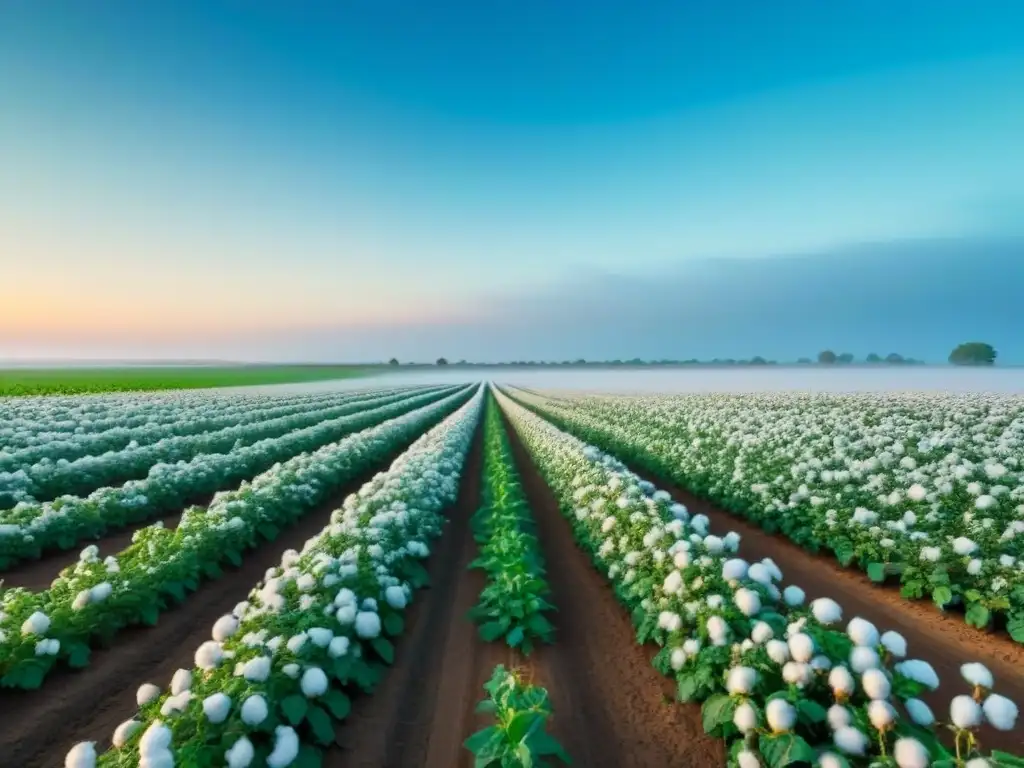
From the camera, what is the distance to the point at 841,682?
3.25 m

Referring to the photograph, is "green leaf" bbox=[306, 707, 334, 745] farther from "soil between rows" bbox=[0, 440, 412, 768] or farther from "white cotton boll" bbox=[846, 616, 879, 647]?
"white cotton boll" bbox=[846, 616, 879, 647]

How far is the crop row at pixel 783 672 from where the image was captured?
3.08 meters

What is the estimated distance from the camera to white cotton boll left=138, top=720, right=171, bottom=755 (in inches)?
122

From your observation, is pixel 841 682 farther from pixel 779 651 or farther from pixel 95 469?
pixel 95 469

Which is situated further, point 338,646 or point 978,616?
point 978,616

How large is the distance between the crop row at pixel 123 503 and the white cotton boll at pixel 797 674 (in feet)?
30.4

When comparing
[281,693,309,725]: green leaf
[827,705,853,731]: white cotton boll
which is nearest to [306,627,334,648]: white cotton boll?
[281,693,309,725]: green leaf

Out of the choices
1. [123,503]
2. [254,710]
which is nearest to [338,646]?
[254,710]

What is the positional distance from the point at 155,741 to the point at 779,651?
145 inches

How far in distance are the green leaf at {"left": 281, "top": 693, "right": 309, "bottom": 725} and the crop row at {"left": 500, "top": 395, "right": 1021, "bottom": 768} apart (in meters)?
2.76

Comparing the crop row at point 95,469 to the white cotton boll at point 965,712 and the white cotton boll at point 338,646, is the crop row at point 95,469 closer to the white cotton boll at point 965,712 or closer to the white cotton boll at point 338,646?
the white cotton boll at point 338,646

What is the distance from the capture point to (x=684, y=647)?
4.46 m

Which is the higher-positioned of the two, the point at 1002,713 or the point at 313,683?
the point at 1002,713

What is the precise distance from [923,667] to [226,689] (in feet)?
14.2
